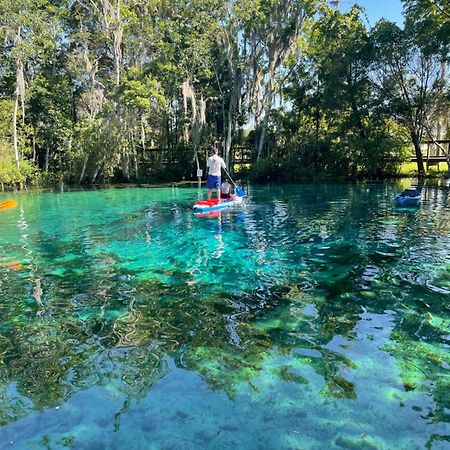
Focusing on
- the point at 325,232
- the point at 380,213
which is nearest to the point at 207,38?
the point at 380,213

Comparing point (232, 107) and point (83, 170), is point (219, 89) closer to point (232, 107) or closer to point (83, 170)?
point (232, 107)

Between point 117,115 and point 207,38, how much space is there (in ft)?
29.6

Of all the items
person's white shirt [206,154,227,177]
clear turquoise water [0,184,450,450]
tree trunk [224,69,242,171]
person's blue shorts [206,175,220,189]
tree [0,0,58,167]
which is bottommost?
clear turquoise water [0,184,450,450]

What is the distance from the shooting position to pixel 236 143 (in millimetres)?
36812

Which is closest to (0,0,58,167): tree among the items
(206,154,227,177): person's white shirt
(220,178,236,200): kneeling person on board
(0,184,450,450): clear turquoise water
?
(220,178,236,200): kneeling person on board

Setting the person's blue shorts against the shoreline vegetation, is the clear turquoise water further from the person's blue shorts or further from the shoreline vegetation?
the shoreline vegetation

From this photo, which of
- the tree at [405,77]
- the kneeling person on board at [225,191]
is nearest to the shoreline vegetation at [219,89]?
the tree at [405,77]

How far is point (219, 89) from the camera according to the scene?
34.3m

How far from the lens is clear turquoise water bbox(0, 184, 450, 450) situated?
130 inches

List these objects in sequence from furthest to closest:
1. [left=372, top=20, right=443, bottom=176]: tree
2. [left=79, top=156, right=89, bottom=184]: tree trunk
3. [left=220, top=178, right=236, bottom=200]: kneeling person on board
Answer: [left=79, top=156, right=89, bottom=184]: tree trunk → [left=372, top=20, right=443, bottom=176]: tree → [left=220, top=178, right=236, bottom=200]: kneeling person on board

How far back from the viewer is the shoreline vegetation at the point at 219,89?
28.4 meters

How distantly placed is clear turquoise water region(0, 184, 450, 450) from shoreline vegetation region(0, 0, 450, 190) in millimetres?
21613

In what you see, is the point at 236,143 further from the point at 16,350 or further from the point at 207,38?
the point at 16,350

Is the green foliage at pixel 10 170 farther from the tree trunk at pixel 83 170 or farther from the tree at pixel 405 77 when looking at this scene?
the tree at pixel 405 77
